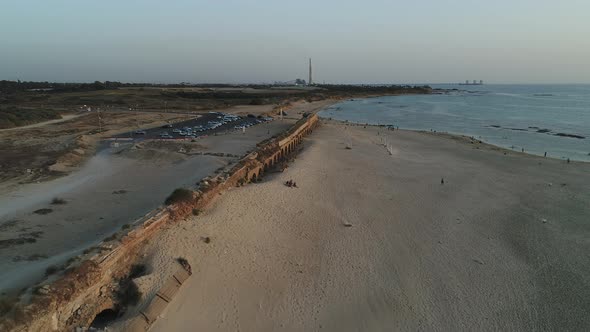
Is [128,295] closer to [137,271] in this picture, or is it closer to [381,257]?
[137,271]

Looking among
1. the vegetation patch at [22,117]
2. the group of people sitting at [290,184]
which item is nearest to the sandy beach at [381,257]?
the group of people sitting at [290,184]

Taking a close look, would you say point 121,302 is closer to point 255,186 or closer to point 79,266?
point 79,266

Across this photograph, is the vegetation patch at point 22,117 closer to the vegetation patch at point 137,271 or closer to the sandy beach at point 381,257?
the sandy beach at point 381,257

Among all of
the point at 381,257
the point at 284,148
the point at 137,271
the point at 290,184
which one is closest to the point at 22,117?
the point at 284,148

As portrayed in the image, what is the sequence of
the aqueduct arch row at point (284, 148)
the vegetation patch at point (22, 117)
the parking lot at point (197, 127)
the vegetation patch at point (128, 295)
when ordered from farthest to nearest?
the vegetation patch at point (22, 117) → the parking lot at point (197, 127) → the aqueduct arch row at point (284, 148) → the vegetation patch at point (128, 295)

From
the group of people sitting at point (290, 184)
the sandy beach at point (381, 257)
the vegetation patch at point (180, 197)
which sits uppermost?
the vegetation patch at point (180, 197)

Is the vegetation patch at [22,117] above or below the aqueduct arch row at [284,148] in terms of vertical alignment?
above

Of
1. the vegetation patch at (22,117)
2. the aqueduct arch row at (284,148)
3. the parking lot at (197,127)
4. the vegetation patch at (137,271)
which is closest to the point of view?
the vegetation patch at (137,271)

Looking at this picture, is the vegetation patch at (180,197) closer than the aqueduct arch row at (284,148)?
Yes
